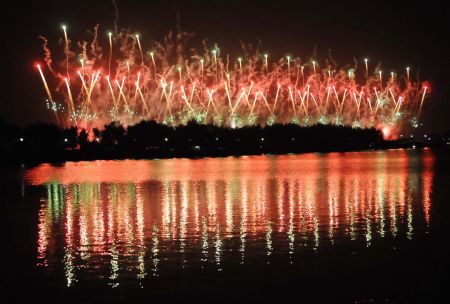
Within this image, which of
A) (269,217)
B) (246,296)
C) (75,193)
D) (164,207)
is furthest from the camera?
(75,193)

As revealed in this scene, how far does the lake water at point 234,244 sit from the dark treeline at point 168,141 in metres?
58.7

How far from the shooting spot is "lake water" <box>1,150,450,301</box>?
12523mm

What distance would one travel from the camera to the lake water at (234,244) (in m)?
12.5

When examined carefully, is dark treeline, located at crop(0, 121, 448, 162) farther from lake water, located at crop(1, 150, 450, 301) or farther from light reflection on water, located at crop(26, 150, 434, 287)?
lake water, located at crop(1, 150, 450, 301)

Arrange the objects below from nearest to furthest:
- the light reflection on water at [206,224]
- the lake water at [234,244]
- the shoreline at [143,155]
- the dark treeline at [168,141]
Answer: the lake water at [234,244]
the light reflection on water at [206,224]
the shoreline at [143,155]
the dark treeline at [168,141]

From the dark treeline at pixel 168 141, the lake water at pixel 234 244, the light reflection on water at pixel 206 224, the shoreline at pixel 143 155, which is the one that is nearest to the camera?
the lake water at pixel 234 244

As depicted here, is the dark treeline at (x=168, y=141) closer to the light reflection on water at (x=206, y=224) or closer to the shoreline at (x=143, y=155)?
the shoreline at (x=143, y=155)

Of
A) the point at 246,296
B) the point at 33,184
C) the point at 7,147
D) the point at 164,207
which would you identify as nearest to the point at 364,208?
the point at 164,207

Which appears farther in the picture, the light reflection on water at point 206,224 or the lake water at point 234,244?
the light reflection on water at point 206,224

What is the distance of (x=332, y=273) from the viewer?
518 inches

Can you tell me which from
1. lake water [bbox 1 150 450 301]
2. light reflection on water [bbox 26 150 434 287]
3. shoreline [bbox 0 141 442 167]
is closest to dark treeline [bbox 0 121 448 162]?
shoreline [bbox 0 141 442 167]

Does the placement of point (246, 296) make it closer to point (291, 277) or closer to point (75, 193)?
point (291, 277)

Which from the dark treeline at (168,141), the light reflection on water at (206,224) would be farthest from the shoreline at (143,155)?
the light reflection on water at (206,224)

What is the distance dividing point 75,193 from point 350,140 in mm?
105816
